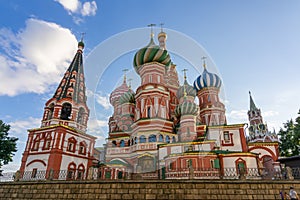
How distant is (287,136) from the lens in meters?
27.5

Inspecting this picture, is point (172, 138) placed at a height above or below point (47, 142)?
above

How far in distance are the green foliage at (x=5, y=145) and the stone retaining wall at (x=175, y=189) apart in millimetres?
13730

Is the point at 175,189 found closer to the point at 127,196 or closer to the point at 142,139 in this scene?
the point at 127,196

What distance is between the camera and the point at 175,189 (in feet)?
31.6

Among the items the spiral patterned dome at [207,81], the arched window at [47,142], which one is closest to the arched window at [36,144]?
the arched window at [47,142]

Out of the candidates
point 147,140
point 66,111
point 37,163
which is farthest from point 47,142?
point 147,140

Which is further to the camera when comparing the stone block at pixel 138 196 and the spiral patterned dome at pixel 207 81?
the spiral patterned dome at pixel 207 81

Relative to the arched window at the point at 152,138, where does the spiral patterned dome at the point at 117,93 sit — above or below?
above

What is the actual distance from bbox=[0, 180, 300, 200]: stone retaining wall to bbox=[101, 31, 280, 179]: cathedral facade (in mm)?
4423

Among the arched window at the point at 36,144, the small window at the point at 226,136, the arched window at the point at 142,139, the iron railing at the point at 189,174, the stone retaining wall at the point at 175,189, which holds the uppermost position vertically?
the small window at the point at 226,136

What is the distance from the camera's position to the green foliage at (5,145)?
66.4 feet

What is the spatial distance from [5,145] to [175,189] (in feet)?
65.6

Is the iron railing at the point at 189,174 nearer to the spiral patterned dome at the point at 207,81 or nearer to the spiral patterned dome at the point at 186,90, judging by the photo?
the spiral patterned dome at the point at 186,90

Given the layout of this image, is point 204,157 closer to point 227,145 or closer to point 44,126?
point 227,145
